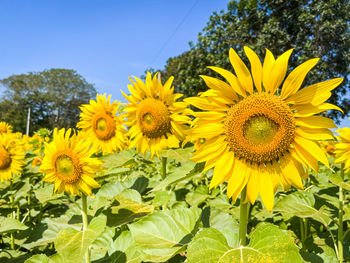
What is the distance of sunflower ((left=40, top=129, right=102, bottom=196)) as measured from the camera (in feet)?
6.08

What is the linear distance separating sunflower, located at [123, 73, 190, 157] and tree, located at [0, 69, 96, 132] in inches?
1755

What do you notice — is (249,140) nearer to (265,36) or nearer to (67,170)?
(67,170)

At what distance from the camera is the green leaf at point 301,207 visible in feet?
6.20

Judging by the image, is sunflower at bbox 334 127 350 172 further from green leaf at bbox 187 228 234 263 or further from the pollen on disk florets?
the pollen on disk florets

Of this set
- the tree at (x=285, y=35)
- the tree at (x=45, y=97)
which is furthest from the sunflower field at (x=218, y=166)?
the tree at (x=45, y=97)

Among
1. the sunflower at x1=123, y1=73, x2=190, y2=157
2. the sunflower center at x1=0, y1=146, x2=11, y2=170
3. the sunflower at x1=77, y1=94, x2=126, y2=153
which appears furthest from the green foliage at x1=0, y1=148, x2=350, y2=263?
the sunflower center at x1=0, y1=146, x2=11, y2=170

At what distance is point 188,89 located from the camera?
19.6 meters

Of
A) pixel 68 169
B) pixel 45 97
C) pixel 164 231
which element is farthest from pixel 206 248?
pixel 45 97

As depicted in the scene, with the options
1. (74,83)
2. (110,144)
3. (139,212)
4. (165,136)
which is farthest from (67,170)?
(74,83)

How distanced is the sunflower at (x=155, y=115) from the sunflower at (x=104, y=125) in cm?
→ 62

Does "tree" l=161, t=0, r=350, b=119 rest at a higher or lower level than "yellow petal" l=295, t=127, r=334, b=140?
higher

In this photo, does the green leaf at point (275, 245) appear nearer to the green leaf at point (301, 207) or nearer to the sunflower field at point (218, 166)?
the sunflower field at point (218, 166)

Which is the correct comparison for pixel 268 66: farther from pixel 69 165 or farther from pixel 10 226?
pixel 10 226

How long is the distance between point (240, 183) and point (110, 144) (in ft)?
7.38
